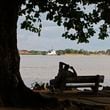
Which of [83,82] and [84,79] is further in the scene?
[83,82]

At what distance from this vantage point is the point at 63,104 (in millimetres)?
12734

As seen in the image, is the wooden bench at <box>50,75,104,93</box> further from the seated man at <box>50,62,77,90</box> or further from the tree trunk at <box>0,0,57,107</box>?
the tree trunk at <box>0,0,57,107</box>

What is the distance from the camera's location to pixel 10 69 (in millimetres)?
13508

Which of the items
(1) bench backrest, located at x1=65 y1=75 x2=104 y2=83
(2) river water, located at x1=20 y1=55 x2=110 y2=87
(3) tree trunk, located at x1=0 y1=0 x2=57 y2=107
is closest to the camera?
(3) tree trunk, located at x1=0 y1=0 x2=57 y2=107

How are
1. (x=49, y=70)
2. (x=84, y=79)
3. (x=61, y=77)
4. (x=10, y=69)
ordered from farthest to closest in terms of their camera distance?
(x=49, y=70) < (x=84, y=79) < (x=61, y=77) < (x=10, y=69)

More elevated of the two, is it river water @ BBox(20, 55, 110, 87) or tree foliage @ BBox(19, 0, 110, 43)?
tree foliage @ BBox(19, 0, 110, 43)

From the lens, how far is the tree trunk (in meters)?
13.3

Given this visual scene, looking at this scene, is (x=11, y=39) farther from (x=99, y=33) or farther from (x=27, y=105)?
(x=99, y=33)

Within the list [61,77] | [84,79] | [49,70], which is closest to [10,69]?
[61,77]

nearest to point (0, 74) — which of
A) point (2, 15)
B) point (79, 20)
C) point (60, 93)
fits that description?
point (2, 15)

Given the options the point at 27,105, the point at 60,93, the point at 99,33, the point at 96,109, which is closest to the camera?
the point at 96,109

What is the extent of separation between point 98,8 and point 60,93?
3389 mm

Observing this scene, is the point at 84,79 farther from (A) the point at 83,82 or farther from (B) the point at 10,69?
(B) the point at 10,69

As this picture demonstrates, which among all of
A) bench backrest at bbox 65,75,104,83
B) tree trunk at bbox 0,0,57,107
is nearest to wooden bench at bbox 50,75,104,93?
bench backrest at bbox 65,75,104,83
